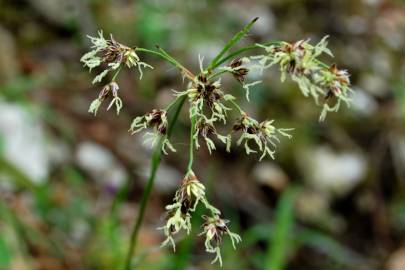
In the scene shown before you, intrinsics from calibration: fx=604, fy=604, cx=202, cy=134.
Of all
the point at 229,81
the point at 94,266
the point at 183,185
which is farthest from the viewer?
the point at 229,81

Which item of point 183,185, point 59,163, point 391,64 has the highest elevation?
point 391,64

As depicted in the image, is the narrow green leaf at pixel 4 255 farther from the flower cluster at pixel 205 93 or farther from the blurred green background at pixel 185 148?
the flower cluster at pixel 205 93

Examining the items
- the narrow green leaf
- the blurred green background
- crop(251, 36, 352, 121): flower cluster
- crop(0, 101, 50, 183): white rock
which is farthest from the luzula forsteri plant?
crop(0, 101, 50, 183): white rock

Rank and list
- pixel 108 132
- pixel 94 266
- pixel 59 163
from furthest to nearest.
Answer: pixel 108 132 < pixel 59 163 < pixel 94 266

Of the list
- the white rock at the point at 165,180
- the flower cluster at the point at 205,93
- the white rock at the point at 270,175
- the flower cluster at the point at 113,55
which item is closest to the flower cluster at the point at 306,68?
the flower cluster at the point at 205,93

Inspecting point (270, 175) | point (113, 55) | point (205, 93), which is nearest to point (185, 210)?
point (205, 93)

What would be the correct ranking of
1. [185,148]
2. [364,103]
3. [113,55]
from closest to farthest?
[113,55], [185,148], [364,103]

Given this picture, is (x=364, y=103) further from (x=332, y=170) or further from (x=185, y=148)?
(x=185, y=148)

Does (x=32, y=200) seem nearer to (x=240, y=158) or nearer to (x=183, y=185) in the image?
(x=240, y=158)

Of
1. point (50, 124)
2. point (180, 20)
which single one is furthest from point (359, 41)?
point (50, 124)
